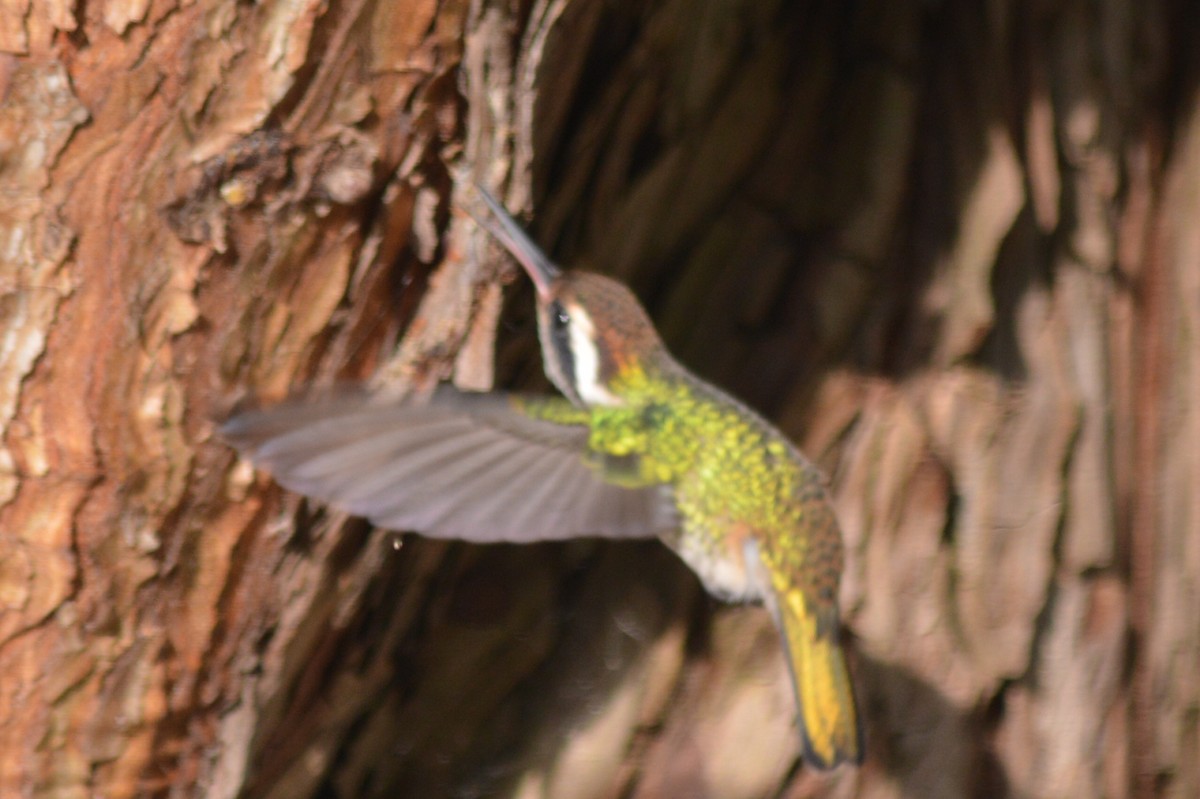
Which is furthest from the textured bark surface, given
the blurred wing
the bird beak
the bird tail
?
the bird tail

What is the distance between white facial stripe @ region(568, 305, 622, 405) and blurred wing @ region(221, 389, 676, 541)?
0.33 feet

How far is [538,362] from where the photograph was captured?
1463 millimetres

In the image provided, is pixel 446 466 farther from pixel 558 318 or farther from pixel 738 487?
pixel 738 487

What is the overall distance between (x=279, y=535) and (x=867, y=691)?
2.87 ft

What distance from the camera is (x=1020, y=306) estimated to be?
1.78 metres

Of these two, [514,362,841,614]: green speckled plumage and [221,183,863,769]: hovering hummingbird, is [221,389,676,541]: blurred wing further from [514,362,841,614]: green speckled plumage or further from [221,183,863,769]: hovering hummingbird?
[514,362,841,614]: green speckled plumage

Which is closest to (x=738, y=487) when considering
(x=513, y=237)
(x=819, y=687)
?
(x=819, y=687)

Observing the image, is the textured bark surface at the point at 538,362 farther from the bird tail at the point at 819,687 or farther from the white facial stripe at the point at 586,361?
the bird tail at the point at 819,687

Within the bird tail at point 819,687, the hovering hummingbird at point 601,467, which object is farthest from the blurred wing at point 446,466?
the bird tail at point 819,687

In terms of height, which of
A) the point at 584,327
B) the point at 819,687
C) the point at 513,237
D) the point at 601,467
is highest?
the point at 513,237

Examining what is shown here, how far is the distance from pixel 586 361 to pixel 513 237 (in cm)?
17

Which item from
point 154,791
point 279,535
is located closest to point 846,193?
point 279,535

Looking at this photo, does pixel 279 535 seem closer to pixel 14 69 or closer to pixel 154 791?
pixel 154 791

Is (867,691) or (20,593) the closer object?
(20,593)
